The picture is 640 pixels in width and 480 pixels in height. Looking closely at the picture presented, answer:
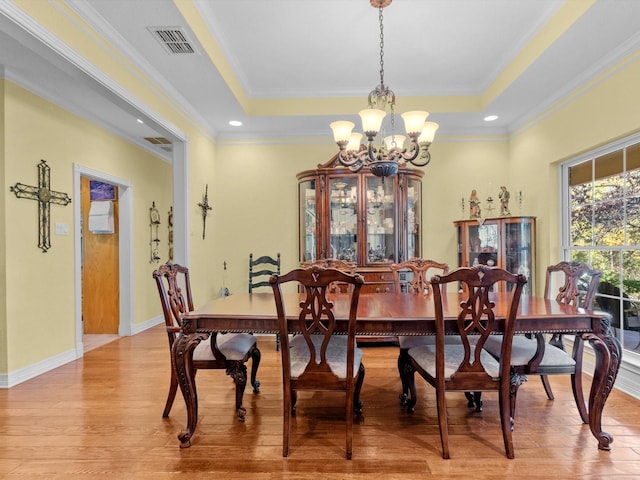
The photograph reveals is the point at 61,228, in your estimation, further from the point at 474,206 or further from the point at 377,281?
the point at 474,206

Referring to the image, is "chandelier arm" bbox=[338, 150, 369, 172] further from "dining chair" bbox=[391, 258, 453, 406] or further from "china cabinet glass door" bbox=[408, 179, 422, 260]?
"china cabinet glass door" bbox=[408, 179, 422, 260]

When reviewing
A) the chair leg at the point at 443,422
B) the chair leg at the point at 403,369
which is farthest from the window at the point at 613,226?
the chair leg at the point at 443,422

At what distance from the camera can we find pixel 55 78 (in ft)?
10.0

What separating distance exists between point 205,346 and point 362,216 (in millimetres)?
2428

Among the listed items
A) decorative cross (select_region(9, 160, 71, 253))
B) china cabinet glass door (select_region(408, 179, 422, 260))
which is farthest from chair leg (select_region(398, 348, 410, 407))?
decorative cross (select_region(9, 160, 71, 253))

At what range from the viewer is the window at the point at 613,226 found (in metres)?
2.92

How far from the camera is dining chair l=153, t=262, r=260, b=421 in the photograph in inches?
87.1

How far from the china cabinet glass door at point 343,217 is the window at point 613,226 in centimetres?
218

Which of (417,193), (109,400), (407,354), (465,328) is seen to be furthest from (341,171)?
(109,400)

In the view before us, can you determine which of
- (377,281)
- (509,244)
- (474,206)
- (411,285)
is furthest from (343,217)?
(509,244)

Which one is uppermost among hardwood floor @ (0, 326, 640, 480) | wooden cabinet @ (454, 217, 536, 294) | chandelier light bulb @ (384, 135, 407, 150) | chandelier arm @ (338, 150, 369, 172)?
chandelier light bulb @ (384, 135, 407, 150)

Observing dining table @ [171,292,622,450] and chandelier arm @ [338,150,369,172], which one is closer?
dining table @ [171,292,622,450]

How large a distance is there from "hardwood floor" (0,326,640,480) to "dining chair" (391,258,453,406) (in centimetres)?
26

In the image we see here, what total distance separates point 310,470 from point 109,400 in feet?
5.51
